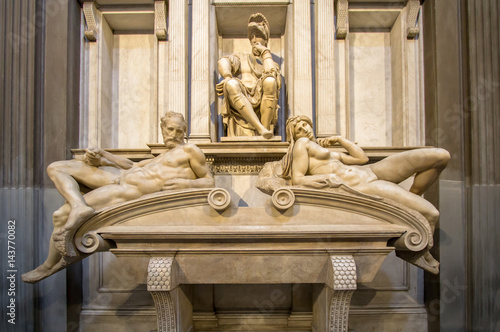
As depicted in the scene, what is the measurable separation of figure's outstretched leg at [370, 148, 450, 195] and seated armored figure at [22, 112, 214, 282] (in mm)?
1722

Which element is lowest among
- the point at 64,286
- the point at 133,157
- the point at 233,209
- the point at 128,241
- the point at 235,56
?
the point at 64,286

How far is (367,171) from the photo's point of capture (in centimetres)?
332

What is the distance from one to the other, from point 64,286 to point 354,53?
5279mm

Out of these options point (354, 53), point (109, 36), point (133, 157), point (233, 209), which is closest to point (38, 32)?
point (109, 36)

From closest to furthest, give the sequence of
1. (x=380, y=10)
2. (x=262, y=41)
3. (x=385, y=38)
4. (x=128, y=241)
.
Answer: (x=128, y=241)
(x=262, y=41)
(x=380, y=10)
(x=385, y=38)

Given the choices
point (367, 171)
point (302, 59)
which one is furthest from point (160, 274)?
point (302, 59)

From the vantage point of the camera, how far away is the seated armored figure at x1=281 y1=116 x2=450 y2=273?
312 cm

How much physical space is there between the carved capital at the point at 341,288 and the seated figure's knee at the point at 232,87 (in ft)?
8.12

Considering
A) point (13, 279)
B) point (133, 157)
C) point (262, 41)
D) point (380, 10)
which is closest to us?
point (13, 279)

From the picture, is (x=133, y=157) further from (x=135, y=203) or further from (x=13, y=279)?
(x=13, y=279)

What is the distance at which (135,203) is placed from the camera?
301cm

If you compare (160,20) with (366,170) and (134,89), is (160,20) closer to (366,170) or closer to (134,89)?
(134,89)

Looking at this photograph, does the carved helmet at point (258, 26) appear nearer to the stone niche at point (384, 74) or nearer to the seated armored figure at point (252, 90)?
the seated armored figure at point (252, 90)

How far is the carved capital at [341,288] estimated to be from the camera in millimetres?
2777
